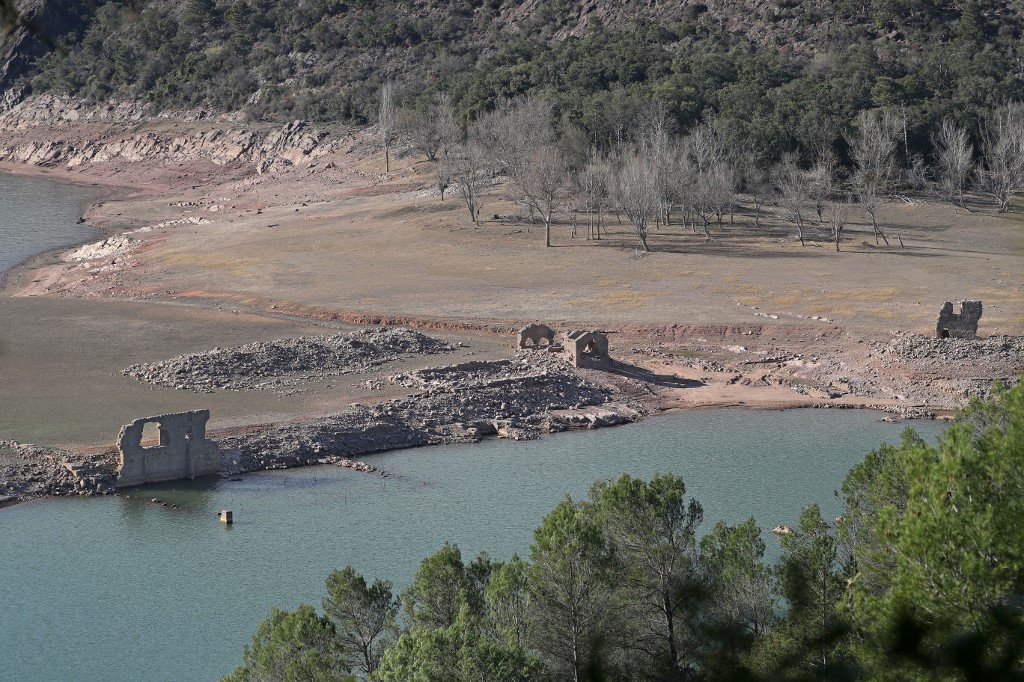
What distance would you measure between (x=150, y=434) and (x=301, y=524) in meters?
7.82

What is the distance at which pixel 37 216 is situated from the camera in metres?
98.9

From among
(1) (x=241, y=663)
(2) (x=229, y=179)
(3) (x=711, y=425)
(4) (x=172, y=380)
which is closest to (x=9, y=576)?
(1) (x=241, y=663)

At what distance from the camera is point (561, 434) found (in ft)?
153

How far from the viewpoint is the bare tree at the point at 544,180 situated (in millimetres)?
75625

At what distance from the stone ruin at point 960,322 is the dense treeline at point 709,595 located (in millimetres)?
27741

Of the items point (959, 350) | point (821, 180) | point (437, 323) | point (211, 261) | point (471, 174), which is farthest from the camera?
point (471, 174)

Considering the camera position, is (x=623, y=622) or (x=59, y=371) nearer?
(x=623, y=622)

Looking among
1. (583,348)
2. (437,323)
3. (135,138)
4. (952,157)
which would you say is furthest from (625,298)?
(135,138)

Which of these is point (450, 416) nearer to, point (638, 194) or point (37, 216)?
point (638, 194)

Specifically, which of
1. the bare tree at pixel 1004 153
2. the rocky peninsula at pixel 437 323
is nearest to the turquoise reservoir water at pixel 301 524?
the rocky peninsula at pixel 437 323

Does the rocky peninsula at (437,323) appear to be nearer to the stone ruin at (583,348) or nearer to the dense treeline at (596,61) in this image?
the stone ruin at (583,348)

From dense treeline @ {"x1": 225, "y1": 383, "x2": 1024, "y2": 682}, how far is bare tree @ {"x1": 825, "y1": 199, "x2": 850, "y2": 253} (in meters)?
47.5

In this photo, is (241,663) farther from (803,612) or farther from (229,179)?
(229,179)

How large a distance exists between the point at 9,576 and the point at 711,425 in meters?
22.5
